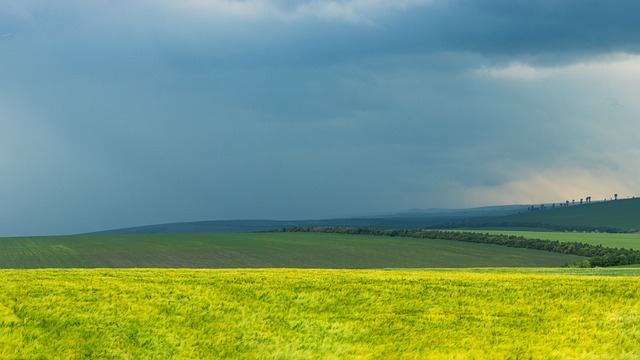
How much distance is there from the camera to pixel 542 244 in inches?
2906

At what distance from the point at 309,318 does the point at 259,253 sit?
52.8m

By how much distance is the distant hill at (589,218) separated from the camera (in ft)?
435

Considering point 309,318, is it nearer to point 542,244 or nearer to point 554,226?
point 542,244

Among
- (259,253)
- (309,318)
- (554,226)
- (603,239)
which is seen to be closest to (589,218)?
(554,226)

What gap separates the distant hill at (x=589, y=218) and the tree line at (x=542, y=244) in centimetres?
5466

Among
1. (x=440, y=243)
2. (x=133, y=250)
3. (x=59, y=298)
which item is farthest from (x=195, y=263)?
(x=59, y=298)

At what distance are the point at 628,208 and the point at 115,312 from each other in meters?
162

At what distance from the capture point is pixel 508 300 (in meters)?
16.1

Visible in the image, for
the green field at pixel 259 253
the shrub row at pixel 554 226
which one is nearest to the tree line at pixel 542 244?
the green field at pixel 259 253

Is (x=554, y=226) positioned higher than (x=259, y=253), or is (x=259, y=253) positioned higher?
(x=554, y=226)

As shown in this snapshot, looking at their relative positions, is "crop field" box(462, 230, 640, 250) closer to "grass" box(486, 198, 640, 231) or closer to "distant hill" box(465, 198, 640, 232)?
"distant hill" box(465, 198, 640, 232)

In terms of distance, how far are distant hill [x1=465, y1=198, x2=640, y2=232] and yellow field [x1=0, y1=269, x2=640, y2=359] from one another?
12311cm

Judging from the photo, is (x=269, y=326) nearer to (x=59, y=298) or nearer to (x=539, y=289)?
(x=59, y=298)

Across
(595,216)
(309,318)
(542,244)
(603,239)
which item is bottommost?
(603,239)
